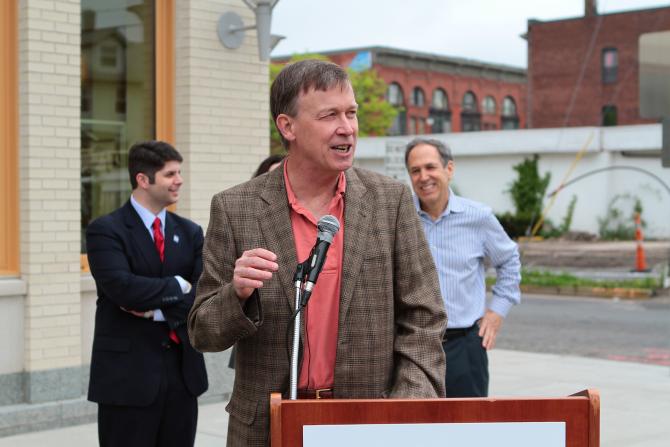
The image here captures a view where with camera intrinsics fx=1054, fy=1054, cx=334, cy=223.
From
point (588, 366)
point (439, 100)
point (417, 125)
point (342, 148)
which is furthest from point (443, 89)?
point (342, 148)

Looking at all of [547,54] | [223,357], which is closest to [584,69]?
[547,54]

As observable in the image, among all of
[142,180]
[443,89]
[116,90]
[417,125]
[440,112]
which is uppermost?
[443,89]

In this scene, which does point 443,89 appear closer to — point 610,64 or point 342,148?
point 610,64

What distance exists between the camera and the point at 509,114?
92812 mm

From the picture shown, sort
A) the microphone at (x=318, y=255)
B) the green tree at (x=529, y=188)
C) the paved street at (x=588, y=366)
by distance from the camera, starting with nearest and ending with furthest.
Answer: the microphone at (x=318, y=255), the paved street at (x=588, y=366), the green tree at (x=529, y=188)

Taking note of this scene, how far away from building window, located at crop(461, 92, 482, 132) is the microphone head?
83.6 m

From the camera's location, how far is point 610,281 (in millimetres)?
23203

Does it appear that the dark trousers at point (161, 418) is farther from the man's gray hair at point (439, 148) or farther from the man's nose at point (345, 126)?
the man's nose at point (345, 126)

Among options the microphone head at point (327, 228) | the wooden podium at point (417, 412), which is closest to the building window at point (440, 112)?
the microphone head at point (327, 228)

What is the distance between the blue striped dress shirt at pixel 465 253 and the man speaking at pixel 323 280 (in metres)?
2.68

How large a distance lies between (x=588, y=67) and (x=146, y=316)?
5923 centimetres

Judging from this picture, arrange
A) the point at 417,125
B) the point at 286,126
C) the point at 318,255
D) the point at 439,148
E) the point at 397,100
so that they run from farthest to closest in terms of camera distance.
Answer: the point at 417,125, the point at 397,100, the point at 439,148, the point at 286,126, the point at 318,255

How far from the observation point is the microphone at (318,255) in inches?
113

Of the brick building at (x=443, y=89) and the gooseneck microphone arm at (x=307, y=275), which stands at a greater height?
the brick building at (x=443, y=89)
